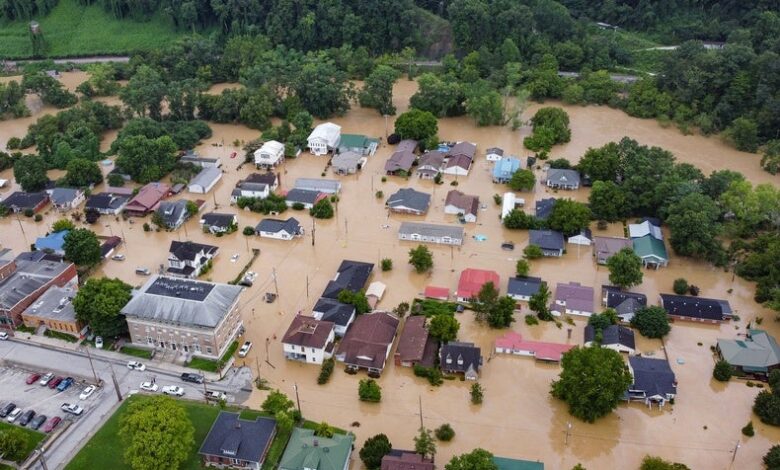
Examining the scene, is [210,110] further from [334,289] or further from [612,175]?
[612,175]

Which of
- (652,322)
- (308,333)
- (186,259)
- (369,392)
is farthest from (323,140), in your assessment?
(652,322)

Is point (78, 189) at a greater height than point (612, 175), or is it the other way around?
point (612, 175)

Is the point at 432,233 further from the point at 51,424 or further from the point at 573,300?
the point at 51,424

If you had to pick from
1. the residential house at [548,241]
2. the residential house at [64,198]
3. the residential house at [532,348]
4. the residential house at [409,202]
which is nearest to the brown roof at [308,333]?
the residential house at [532,348]

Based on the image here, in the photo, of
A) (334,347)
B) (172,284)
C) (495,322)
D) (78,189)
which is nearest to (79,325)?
(172,284)

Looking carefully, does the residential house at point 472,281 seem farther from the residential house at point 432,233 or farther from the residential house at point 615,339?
the residential house at point 615,339

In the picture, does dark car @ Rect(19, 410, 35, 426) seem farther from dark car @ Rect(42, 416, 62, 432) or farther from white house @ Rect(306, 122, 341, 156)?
white house @ Rect(306, 122, 341, 156)

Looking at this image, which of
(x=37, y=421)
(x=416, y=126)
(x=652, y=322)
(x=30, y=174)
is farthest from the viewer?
(x=416, y=126)
